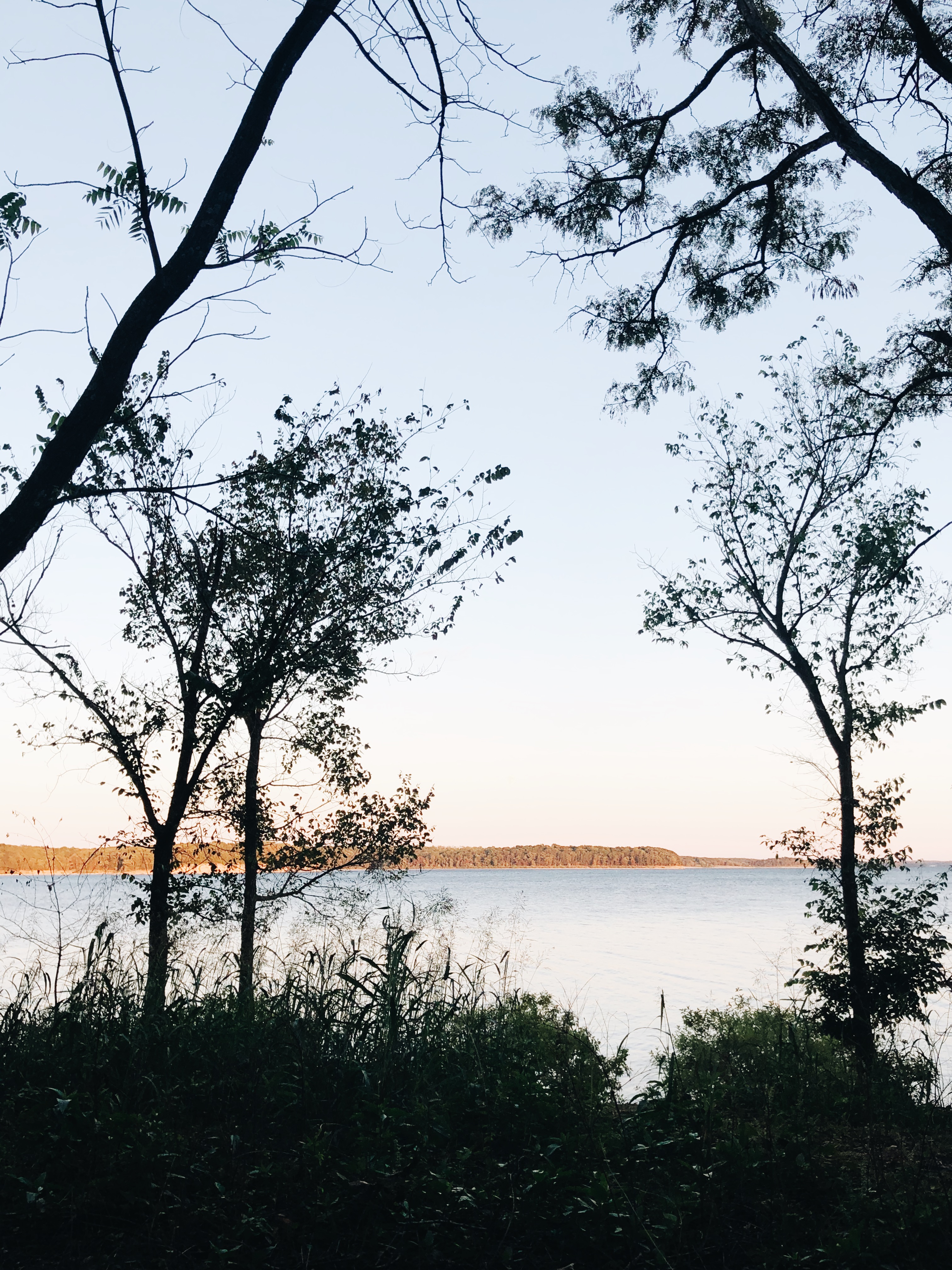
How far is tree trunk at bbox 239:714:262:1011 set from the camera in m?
12.3

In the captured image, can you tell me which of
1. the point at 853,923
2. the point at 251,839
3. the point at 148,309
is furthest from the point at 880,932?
the point at 148,309

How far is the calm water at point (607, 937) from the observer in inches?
474

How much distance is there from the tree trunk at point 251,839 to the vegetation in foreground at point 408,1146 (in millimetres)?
5909

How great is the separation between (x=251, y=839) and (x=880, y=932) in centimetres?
843

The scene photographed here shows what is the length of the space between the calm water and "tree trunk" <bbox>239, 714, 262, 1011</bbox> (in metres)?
1.13

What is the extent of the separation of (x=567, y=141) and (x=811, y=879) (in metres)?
9.49

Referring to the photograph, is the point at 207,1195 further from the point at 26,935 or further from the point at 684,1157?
the point at 26,935

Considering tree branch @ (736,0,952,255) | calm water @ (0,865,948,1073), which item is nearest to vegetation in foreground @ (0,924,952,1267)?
calm water @ (0,865,948,1073)

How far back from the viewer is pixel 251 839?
517 inches

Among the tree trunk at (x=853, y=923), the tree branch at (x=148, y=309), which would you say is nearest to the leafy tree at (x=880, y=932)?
the tree trunk at (x=853, y=923)

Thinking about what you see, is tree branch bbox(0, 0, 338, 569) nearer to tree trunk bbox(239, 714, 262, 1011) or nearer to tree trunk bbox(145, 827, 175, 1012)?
tree trunk bbox(145, 827, 175, 1012)

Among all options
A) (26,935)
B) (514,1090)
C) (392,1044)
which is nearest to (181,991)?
(26,935)

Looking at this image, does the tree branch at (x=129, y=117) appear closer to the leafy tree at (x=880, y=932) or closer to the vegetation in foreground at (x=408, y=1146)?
the vegetation in foreground at (x=408, y=1146)

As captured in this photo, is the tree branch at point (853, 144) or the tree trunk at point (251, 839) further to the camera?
the tree trunk at point (251, 839)
